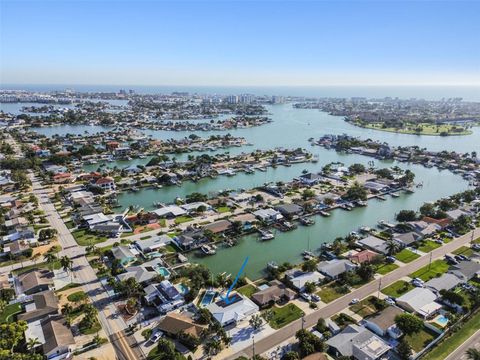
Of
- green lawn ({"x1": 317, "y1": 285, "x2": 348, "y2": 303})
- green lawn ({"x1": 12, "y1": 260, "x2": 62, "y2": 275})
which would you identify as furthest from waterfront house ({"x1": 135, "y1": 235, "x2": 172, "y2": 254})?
green lawn ({"x1": 317, "y1": 285, "x2": 348, "y2": 303})

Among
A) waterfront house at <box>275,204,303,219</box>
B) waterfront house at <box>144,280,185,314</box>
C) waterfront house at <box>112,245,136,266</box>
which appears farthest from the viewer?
waterfront house at <box>275,204,303,219</box>

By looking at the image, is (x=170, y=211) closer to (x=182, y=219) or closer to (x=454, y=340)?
(x=182, y=219)

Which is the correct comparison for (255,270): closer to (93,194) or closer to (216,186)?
(216,186)

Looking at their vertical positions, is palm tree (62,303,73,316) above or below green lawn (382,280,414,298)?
above

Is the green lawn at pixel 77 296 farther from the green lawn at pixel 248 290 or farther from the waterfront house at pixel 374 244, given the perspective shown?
the waterfront house at pixel 374 244

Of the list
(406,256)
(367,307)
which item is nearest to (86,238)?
(367,307)

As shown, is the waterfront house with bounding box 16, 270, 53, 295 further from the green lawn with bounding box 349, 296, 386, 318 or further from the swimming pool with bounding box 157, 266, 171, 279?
the green lawn with bounding box 349, 296, 386, 318
